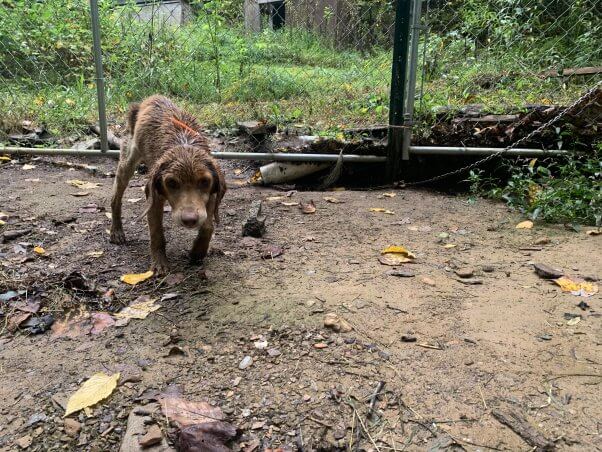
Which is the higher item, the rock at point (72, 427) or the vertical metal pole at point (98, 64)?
the vertical metal pole at point (98, 64)

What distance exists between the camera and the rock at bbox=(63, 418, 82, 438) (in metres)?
2.06

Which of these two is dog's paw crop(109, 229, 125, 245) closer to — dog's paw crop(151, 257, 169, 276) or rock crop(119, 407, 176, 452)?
dog's paw crop(151, 257, 169, 276)

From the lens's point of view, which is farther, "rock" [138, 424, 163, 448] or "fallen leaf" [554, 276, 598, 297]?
"fallen leaf" [554, 276, 598, 297]

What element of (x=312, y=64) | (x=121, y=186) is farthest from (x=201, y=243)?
(x=312, y=64)

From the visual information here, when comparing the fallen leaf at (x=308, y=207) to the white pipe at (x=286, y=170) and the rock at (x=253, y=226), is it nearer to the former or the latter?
the rock at (x=253, y=226)

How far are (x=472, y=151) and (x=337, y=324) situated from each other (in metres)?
3.04

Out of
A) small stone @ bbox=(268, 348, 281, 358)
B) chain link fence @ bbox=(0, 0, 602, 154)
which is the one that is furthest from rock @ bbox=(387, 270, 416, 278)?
chain link fence @ bbox=(0, 0, 602, 154)

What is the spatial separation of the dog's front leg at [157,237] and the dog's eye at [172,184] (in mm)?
276

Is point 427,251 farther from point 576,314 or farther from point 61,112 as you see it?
point 61,112

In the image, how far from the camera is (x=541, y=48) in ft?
18.9

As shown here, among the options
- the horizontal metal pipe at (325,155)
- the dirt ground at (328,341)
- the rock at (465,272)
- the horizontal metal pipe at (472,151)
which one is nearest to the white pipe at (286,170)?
the horizontal metal pipe at (325,155)

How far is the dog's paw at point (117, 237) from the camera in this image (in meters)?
4.18

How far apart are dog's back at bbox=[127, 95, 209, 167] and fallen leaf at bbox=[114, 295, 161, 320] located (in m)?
1.13

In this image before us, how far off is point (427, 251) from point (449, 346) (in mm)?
1361
